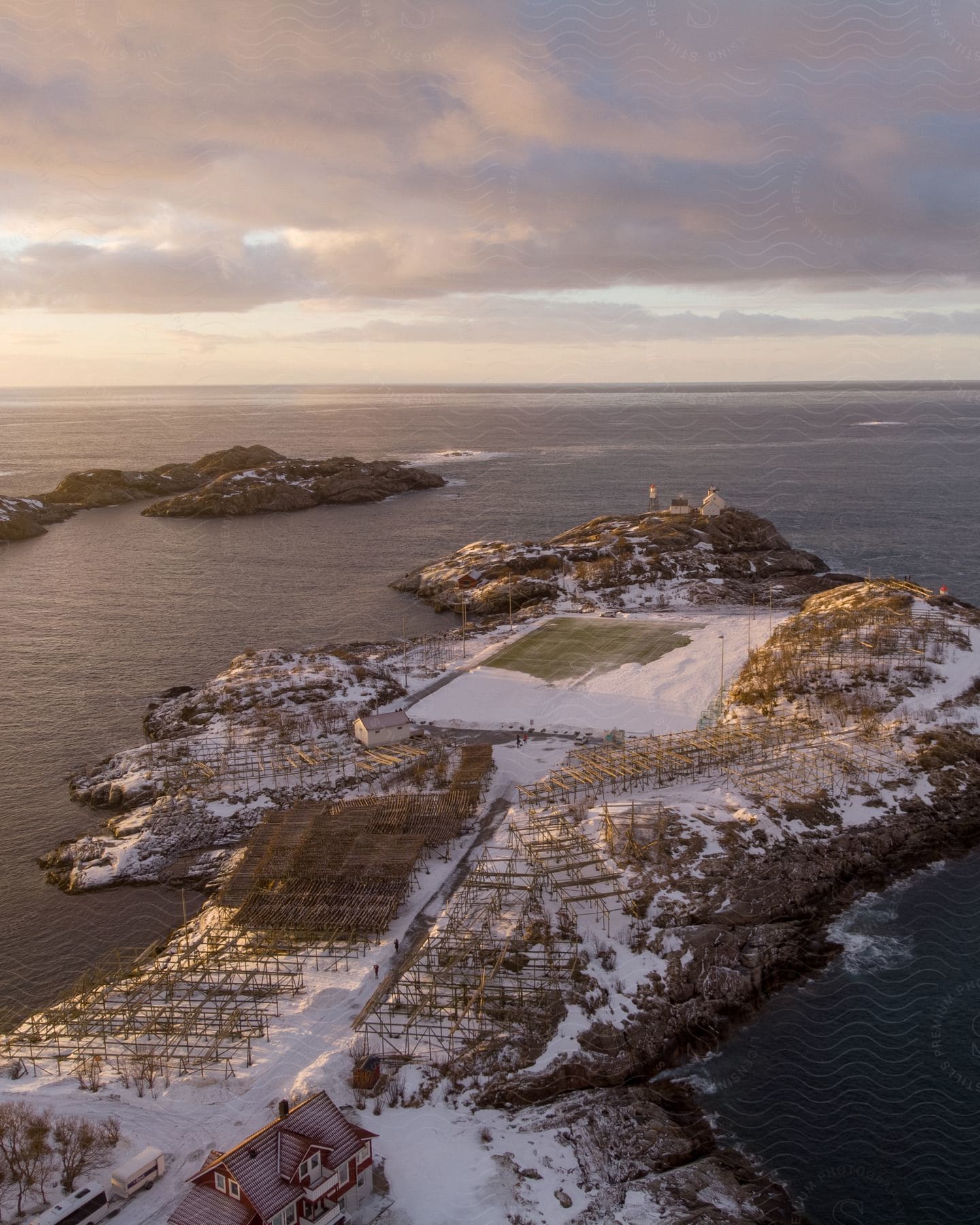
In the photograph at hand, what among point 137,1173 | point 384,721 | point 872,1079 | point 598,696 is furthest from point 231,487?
point 872,1079

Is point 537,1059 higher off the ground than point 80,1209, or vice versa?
point 80,1209

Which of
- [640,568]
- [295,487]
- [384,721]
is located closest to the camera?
[384,721]

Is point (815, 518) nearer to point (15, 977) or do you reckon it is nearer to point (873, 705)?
point (873, 705)

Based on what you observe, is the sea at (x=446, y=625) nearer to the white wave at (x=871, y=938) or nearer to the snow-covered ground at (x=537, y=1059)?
the white wave at (x=871, y=938)

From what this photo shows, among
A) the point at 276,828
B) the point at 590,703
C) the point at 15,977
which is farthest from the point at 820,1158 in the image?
the point at 590,703

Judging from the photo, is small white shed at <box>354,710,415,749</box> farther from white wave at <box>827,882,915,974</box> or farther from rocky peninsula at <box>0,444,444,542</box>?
rocky peninsula at <box>0,444,444,542</box>

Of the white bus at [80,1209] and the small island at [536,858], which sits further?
the small island at [536,858]

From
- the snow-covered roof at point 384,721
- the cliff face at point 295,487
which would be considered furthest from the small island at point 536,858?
the cliff face at point 295,487

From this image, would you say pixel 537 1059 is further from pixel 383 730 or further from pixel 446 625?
pixel 446 625
